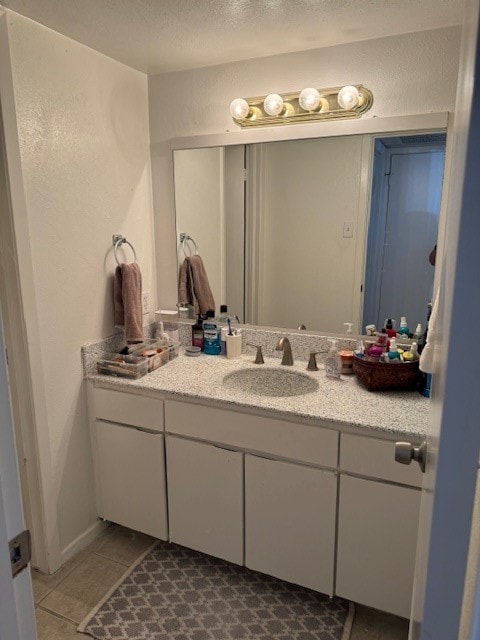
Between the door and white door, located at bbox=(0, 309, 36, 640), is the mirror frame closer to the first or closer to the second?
the door

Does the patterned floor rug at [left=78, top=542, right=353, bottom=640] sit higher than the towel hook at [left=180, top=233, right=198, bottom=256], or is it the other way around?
the towel hook at [left=180, top=233, right=198, bottom=256]

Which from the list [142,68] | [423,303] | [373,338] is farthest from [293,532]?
[142,68]

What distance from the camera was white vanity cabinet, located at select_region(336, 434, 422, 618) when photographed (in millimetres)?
1501

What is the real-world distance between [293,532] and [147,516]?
0.68m

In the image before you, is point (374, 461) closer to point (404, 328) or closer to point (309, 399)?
point (309, 399)

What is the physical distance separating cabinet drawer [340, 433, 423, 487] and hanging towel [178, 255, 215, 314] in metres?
1.01

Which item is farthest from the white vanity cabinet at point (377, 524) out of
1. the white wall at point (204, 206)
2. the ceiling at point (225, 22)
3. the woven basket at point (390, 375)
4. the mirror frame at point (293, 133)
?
the ceiling at point (225, 22)

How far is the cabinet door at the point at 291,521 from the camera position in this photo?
5.35ft

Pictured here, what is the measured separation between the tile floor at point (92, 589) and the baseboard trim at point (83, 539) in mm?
21

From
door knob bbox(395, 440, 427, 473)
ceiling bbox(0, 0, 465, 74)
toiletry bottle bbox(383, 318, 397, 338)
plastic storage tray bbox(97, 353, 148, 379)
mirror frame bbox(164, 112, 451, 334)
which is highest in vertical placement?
ceiling bbox(0, 0, 465, 74)

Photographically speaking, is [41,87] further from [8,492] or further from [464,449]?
[464,449]

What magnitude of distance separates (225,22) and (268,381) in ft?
4.61

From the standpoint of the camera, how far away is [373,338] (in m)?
1.96

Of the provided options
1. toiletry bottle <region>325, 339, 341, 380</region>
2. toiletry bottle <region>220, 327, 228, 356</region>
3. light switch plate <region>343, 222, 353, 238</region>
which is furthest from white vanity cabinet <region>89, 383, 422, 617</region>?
light switch plate <region>343, 222, 353, 238</region>
